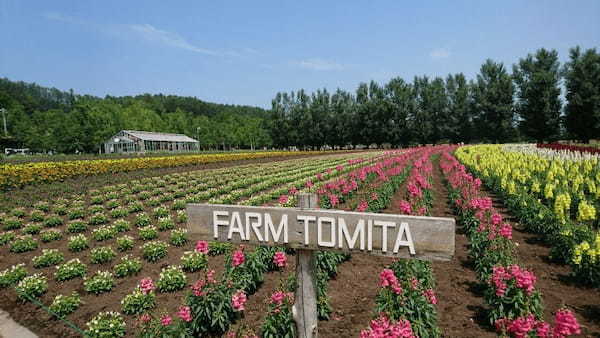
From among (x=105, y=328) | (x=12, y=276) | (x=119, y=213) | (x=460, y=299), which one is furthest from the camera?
(x=119, y=213)

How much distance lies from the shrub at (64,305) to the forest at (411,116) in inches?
2055

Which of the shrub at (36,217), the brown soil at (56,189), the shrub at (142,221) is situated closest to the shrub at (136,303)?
the shrub at (142,221)

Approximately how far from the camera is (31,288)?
19.8ft

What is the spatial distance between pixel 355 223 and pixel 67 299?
18.5 ft

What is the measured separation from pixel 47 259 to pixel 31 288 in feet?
5.96

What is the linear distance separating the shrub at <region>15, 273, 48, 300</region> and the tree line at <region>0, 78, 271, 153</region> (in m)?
51.0

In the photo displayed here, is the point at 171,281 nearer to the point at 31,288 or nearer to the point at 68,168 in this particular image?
the point at 31,288

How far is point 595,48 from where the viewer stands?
51.9 meters

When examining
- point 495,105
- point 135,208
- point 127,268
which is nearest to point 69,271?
point 127,268

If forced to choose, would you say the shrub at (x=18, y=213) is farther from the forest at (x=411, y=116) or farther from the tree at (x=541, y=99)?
the tree at (x=541, y=99)

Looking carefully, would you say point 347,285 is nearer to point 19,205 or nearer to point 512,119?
point 19,205

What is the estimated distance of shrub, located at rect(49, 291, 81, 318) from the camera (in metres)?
5.33

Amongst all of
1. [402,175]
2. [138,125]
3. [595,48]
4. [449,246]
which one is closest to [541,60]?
[595,48]

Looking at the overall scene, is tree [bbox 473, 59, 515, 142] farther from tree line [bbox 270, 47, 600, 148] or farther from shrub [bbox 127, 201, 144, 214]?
shrub [bbox 127, 201, 144, 214]
